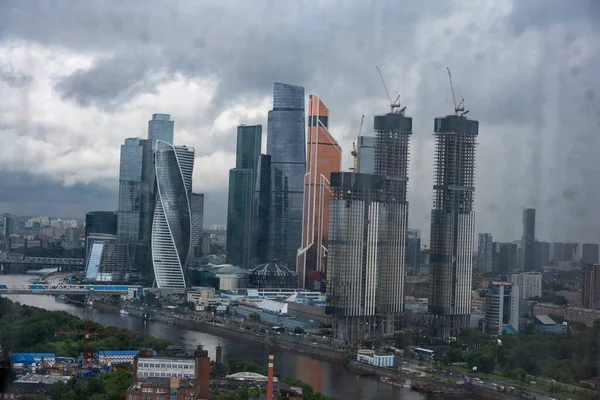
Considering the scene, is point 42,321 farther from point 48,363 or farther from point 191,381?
point 191,381

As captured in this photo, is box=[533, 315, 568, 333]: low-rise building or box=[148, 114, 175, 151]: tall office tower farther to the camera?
box=[148, 114, 175, 151]: tall office tower

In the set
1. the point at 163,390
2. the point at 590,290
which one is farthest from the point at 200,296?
the point at 163,390

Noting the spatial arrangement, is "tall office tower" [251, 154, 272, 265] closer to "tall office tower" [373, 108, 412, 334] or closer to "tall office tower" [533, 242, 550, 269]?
"tall office tower" [373, 108, 412, 334]

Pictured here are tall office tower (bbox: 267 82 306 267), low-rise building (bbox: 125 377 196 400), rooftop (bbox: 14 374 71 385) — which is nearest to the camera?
low-rise building (bbox: 125 377 196 400)

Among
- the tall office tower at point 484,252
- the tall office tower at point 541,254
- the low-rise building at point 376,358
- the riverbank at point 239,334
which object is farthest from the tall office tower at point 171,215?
the tall office tower at point 541,254

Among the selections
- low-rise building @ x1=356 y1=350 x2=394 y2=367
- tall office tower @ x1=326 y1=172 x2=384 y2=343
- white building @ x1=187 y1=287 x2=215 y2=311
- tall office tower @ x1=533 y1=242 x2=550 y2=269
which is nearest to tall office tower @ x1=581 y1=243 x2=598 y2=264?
tall office tower @ x1=533 y1=242 x2=550 y2=269

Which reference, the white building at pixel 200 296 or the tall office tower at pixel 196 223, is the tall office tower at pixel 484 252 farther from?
the tall office tower at pixel 196 223
